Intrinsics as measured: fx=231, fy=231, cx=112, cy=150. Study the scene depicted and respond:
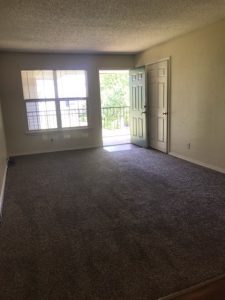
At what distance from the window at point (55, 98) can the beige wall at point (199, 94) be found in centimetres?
226

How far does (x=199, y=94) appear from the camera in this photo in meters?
4.20

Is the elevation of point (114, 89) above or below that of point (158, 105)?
above

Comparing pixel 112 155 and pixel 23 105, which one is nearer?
pixel 112 155

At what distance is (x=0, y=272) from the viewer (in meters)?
1.85

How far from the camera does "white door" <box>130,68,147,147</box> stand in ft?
18.8

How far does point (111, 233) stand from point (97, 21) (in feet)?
9.38

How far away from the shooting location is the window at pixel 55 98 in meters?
5.69

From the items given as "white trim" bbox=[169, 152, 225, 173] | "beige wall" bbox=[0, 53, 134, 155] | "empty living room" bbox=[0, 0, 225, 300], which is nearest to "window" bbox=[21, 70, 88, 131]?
"empty living room" bbox=[0, 0, 225, 300]

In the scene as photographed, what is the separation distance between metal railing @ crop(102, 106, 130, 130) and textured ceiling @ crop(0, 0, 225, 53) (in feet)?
12.8

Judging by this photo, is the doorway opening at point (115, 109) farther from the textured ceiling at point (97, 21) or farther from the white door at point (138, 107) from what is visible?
the textured ceiling at point (97, 21)

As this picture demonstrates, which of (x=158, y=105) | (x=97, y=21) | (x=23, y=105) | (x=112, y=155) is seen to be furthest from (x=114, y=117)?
(x=97, y=21)

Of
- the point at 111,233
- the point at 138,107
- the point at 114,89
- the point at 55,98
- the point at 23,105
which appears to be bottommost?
the point at 111,233

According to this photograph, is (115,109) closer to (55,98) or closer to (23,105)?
(55,98)

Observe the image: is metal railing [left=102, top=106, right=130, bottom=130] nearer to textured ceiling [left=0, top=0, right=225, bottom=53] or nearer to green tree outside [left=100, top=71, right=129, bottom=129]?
green tree outside [left=100, top=71, right=129, bottom=129]
